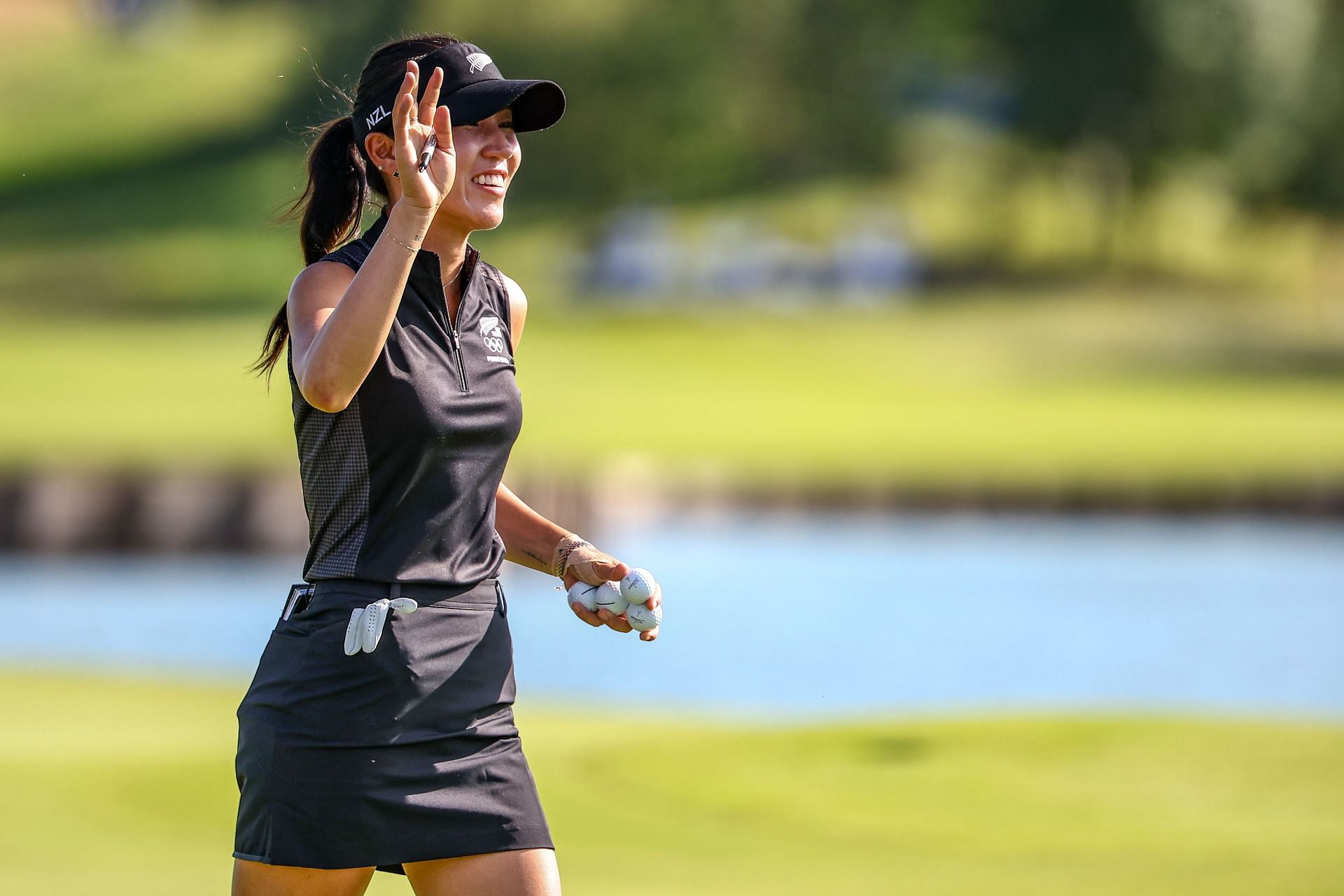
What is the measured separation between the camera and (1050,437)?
27.6 metres

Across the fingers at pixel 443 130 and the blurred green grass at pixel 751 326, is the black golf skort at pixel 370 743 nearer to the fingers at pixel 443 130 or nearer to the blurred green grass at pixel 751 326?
the fingers at pixel 443 130

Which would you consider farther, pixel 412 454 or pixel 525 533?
pixel 525 533

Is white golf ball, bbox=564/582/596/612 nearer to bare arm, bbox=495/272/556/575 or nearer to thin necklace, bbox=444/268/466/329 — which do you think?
bare arm, bbox=495/272/556/575

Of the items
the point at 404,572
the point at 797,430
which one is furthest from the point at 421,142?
the point at 797,430

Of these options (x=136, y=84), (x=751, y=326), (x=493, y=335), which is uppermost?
(x=136, y=84)

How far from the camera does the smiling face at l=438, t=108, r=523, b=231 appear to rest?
3234 mm

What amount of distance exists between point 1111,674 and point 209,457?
38.7 feet

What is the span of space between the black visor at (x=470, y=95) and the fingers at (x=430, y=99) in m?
0.07

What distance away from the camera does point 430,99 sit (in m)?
3.07

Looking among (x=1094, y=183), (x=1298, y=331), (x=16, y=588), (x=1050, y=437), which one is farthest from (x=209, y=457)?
(x=1094, y=183)

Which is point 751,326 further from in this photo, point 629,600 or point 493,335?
point 493,335

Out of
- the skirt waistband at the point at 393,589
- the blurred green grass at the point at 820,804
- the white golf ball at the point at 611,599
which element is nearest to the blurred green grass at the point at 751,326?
the blurred green grass at the point at 820,804

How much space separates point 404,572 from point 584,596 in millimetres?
460

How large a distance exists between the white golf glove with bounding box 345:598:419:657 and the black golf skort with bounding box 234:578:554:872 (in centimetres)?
2
